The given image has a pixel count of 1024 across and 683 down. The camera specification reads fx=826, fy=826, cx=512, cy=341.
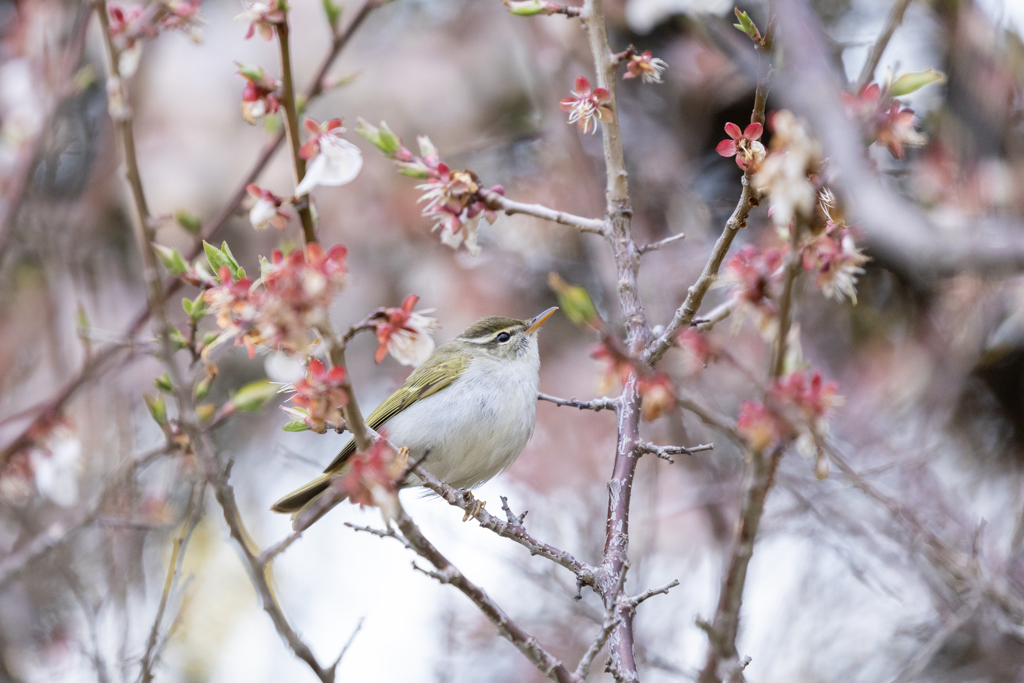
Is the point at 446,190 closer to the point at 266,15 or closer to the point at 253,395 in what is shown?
the point at 266,15

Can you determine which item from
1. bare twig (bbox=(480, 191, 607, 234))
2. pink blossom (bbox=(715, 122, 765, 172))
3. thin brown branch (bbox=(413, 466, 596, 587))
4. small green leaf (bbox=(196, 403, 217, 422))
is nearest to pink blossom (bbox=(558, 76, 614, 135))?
bare twig (bbox=(480, 191, 607, 234))

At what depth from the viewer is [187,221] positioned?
2898mm

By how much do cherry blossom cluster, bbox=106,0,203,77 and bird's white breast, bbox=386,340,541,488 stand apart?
1.88 meters

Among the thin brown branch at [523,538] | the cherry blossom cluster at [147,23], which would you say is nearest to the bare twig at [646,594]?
the thin brown branch at [523,538]

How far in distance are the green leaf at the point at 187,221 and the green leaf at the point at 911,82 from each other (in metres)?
2.21

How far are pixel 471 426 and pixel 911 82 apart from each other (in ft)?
8.08

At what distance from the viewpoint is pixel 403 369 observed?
6.97 meters

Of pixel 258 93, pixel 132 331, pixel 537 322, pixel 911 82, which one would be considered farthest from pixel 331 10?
pixel 537 322

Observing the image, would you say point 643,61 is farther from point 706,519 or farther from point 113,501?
point 706,519

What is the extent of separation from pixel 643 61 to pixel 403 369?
4847mm

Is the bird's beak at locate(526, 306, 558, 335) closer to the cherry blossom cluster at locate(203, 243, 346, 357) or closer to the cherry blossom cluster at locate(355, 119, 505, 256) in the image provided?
the cherry blossom cluster at locate(355, 119, 505, 256)

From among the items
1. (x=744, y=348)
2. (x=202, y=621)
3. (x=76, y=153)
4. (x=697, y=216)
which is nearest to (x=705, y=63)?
(x=697, y=216)

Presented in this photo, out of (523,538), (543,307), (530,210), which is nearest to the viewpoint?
(523,538)

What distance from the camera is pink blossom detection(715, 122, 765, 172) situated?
6.52ft
